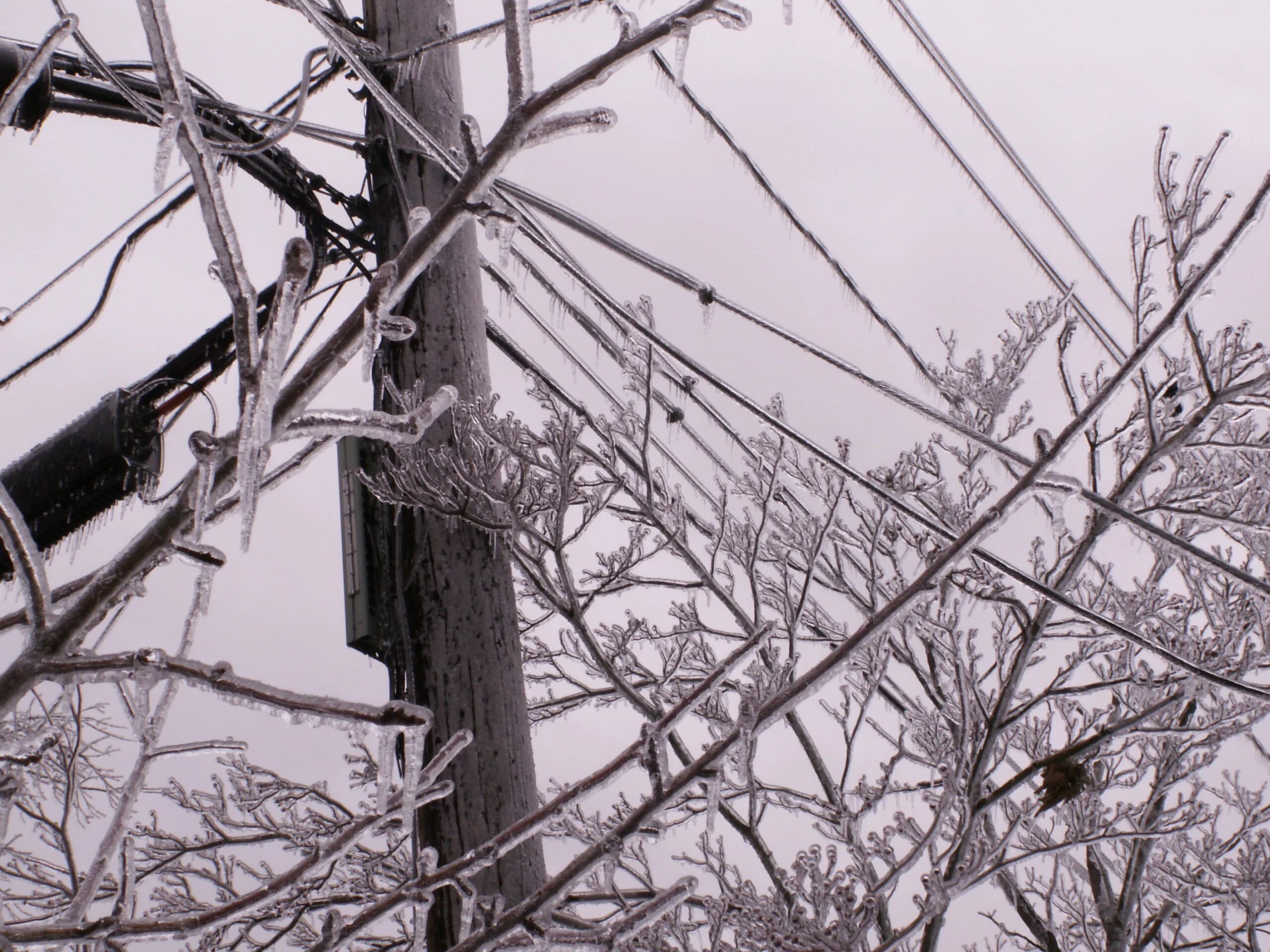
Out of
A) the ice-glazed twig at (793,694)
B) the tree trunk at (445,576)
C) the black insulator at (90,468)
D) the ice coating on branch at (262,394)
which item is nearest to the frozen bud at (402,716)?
the ice coating on branch at (262,394)

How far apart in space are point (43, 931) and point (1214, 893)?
4791 millimetres

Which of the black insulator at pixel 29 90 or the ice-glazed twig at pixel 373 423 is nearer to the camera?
the ice-glazed twig at pixel 373 423

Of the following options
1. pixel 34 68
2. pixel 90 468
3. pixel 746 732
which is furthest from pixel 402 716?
pixel 90 468

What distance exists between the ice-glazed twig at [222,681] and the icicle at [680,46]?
1.90ft

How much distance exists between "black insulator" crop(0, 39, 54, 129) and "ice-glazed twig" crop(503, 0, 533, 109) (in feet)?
8.78

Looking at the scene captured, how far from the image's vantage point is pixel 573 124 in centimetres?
75

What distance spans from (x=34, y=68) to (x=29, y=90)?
105 inches

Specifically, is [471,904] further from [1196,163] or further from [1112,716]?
[1112,716]

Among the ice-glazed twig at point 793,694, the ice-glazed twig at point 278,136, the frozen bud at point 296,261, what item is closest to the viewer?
the frozen bud at point 296,261

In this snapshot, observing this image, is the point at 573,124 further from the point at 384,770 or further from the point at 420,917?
the point at 420,917

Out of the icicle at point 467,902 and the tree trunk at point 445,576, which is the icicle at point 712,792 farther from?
the tree trunk at point 445,576

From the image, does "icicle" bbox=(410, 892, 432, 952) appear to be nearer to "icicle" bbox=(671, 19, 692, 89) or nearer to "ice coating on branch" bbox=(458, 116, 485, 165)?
"ice coating on branch" bbox=(458, 116, 485, 165)

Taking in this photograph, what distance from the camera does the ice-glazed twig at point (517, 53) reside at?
72 centimetres

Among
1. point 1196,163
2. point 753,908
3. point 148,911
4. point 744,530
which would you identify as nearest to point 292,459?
point 1196,163
